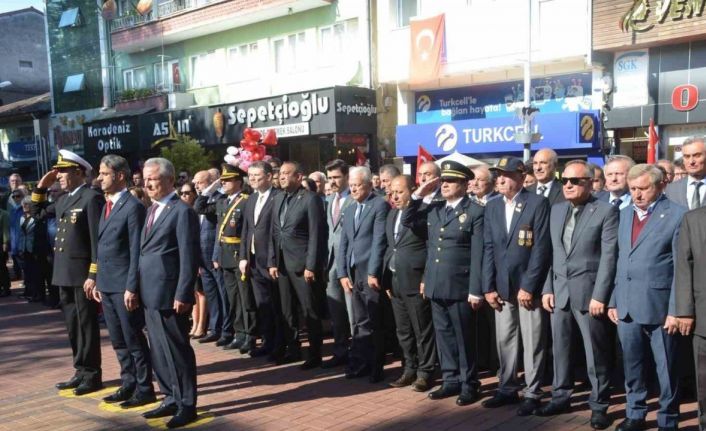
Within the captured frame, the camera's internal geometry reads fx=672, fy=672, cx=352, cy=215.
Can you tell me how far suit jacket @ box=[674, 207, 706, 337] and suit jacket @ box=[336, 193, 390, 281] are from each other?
2785 millimetres

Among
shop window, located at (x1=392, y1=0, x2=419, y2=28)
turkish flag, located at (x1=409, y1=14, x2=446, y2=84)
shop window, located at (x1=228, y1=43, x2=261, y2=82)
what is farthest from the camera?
shop window, located at (x1=228, y1=43, x2=261, y2=82)

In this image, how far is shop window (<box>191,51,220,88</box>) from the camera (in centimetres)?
2353

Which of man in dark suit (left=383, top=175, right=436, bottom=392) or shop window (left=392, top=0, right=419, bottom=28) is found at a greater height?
shop window (left=392, top=0, right=419, bottom=28)

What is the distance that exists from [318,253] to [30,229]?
747 centimetres

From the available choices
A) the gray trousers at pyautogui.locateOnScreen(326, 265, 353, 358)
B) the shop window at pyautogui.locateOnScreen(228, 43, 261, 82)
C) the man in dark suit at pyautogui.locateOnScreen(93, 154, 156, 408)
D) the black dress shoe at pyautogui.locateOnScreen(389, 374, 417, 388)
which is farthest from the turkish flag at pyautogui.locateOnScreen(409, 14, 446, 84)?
the man in dark suit at pyautogui.locateOnScreen(93, 154, 156, 408)

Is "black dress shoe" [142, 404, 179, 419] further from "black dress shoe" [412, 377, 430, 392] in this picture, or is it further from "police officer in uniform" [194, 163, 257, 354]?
"police officer in uniform" [194, 163, 257, 354]

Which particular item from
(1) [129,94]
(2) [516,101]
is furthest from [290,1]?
(1) [129,94]

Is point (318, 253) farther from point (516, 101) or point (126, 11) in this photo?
point (126, 11)

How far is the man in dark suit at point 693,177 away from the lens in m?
5.85

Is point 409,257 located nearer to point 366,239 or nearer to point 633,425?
point 366,239

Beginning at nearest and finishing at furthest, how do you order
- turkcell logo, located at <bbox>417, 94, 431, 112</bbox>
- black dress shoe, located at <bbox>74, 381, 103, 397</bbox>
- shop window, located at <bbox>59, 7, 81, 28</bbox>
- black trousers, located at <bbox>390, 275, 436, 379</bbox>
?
black trousers, located at <bbox>390, 275, 436, 379</bbox>, black dress shoe, located at <bbox>74, 381, 103, 397</bbox>, turkcell logo, located at <bbox>417, 94, 431, 112</bbox>, shop window, located at <bbox>59, 7, 81, 28</bbox>

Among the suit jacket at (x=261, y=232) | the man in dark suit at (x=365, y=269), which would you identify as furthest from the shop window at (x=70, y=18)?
the man in dark suit at (x=365, y=269)

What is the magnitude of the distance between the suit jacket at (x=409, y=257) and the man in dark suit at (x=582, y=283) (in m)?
1.24

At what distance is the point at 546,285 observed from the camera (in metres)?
5.38
